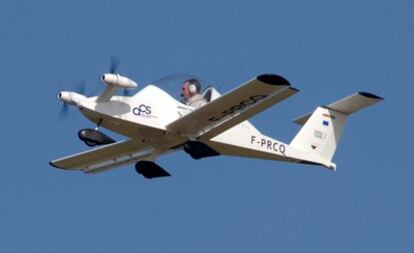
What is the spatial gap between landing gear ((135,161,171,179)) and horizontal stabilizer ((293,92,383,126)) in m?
5.06

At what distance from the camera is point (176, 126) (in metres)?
31.4

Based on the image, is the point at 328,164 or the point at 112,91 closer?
the point at 112,91

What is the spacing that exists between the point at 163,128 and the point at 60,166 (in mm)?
4466

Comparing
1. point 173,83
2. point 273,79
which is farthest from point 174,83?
point 273,79

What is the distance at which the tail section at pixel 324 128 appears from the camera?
35.0 metres

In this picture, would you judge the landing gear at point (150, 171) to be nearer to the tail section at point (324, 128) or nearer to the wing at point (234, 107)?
the wing at point (234, 107)

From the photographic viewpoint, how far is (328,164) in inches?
1374

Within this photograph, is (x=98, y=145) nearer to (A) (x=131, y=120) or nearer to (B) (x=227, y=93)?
(A) (x=131, y=120)

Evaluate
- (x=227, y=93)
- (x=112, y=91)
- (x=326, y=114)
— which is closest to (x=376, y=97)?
(x=326, y=114)

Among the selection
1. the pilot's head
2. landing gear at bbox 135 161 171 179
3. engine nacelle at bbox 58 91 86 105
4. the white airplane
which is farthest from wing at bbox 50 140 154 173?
engine nacelle at bbox 58 91 86 105

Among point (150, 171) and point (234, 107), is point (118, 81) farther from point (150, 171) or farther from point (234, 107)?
point (150, 171)

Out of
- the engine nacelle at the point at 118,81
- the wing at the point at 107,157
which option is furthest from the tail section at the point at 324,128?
the engine nacelle at the point at 118,81

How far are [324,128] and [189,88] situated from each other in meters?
5.19

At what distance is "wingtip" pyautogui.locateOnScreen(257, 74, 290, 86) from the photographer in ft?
96.5
